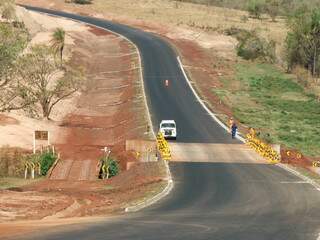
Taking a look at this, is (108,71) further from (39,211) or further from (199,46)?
(39,211)

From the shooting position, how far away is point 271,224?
27.1 meters

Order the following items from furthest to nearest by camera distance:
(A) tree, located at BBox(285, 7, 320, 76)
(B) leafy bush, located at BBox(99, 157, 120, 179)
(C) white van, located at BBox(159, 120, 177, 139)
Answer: (A) tree, located at BBox(285, 7, 320, 76), (C) white van, located at BBox(159, 120, 177, 139), (B) leafy bush, located at BBox(99, 157, 120, 179)

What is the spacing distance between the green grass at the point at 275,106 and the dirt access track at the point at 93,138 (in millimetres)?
11402

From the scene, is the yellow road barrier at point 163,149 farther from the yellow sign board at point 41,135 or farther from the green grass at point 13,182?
the green grass at point 13,182

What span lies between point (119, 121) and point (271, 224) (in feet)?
143

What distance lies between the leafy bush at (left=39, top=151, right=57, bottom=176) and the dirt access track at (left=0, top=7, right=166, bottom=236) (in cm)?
66

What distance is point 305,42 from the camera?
110188mm

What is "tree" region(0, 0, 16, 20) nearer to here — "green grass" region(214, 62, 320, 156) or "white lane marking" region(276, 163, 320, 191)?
"green grass" region(214, 62, 320, 156)

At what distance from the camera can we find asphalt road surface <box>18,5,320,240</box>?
2417 cm

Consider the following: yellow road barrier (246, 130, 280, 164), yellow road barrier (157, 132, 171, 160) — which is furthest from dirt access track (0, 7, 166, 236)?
yellow road barrier (246, 130, 280, 164)

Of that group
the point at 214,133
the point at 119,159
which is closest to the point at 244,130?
the point at 214,133

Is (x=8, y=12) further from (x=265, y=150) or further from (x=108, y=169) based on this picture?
(x=108, y=169)

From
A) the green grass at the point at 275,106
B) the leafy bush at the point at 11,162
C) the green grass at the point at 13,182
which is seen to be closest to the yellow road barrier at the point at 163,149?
the green grass at the point at 13,182

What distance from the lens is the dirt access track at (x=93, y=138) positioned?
31.8 meters
